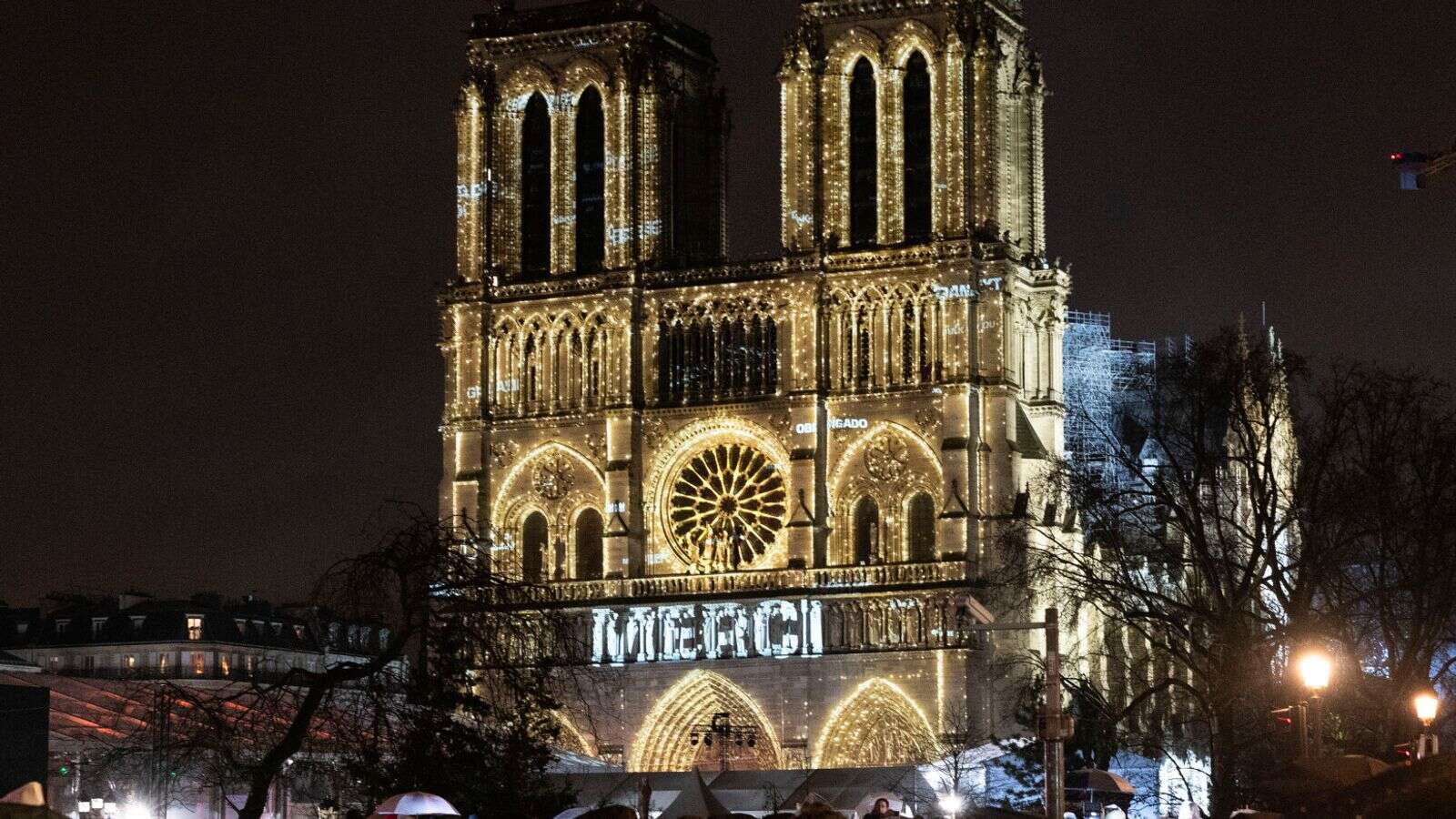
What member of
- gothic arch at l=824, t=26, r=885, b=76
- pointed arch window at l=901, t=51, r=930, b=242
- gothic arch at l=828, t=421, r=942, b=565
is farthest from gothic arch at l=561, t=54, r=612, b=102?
gothic arch at l=828, t=421, r=942, b=565

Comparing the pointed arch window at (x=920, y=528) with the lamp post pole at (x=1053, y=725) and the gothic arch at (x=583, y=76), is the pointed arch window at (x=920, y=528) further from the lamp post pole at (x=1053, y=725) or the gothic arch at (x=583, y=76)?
the lamp post pole at (x=1053, y=725)

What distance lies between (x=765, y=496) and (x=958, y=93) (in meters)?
12.3

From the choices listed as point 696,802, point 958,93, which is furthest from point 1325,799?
point 958,93

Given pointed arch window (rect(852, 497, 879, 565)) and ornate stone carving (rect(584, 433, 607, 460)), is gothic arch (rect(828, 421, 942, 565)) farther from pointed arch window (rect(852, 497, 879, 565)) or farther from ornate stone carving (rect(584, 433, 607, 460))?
ornate stone carving (rect(584, 433, 607, 460))

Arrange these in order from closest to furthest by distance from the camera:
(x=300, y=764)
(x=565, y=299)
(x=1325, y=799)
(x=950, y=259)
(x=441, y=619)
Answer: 1. (x=1325, y=799)
2. (x=441, y=619)
3. (x=300, y=764)
4. (x=950, y=259)
5. (x=565, y=299)

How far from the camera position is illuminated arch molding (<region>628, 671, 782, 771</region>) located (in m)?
77.8

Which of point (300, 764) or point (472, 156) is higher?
point (472, 156)

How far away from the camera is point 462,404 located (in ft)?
268

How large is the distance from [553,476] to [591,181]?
334 inches

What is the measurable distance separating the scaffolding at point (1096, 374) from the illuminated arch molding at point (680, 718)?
1402 centimetres

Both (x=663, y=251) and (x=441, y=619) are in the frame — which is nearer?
(x=441, y=619)

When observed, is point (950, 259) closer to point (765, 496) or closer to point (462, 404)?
point (765, 496)

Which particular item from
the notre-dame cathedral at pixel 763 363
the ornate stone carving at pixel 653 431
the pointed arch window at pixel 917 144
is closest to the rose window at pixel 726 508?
the notre-dame cathedral at pixel 763 363

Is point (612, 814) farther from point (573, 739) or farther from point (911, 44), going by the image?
point (911, 44)
